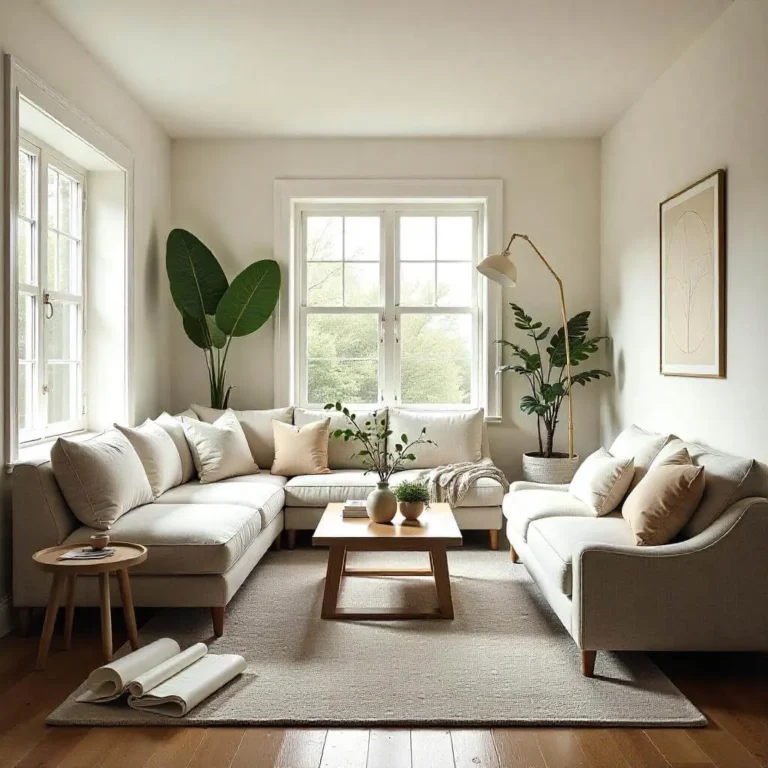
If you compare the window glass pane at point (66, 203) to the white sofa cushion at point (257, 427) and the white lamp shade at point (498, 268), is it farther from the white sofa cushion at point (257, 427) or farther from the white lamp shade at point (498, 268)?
the white lamp shade at point (498, 268)

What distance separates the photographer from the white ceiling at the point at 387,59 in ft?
12.2

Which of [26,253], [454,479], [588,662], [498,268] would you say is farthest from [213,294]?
[588,662]

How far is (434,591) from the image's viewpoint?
4059 mm

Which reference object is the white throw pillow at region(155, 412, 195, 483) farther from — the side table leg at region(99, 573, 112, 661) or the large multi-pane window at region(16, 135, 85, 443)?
the side table leg at region(99, 573, 112, 661)

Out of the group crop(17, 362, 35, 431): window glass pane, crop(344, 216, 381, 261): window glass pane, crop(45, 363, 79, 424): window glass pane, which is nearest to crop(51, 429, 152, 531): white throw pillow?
crop(17, 362, 35, 431): window glass pane

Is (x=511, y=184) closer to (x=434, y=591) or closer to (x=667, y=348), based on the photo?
(x=667, y=348)

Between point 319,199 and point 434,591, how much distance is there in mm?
3193

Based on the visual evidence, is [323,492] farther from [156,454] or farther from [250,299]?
[250,299]

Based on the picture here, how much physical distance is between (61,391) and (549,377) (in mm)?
3300

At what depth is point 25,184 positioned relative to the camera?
4113mm

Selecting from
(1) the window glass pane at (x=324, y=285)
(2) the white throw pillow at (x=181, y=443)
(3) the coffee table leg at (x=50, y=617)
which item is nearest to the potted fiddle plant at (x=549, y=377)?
(1) the window glass pane at (x=324, y=285)

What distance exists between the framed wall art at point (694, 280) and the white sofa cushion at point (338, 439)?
2.10 meters

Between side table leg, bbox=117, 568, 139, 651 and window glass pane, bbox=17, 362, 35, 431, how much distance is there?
1372 mm

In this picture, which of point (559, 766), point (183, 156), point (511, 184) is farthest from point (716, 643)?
point (183, 156)
